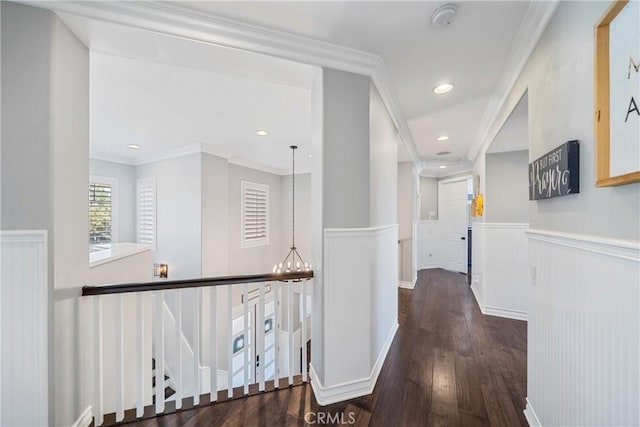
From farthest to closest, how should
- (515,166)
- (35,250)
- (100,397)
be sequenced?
(515,166) → (100,397) → (35,250)

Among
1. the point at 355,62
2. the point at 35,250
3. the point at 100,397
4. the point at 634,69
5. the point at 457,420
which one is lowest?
the point at 457,420

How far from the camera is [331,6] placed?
1.40 metres

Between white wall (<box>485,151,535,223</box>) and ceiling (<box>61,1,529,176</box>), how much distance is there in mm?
569

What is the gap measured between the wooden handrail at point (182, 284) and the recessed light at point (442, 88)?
1.98 m

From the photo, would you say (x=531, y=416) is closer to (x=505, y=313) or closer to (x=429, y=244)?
(x=505, y=313)

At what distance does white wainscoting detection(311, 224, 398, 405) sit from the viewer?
1.82 metres

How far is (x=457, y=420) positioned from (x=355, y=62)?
2.56 meters

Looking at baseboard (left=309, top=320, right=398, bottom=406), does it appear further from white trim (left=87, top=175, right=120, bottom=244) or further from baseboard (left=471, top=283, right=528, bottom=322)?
white trim (left=87, top=175, right=120, bottom=244)

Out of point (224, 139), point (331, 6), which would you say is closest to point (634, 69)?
point (331, 6)

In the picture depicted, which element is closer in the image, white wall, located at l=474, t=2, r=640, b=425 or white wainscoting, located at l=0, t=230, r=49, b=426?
white wall, located at l=474, t=2, r=640, b=425

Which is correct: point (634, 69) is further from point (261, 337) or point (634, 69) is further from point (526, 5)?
point (261, 337)

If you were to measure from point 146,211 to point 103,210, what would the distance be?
2.38ft

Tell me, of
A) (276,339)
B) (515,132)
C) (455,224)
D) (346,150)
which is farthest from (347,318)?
(455,224)

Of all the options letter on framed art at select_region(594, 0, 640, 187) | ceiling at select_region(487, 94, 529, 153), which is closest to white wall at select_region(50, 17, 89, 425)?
letter on framed art at select_region(594, 0, 640, 187)
